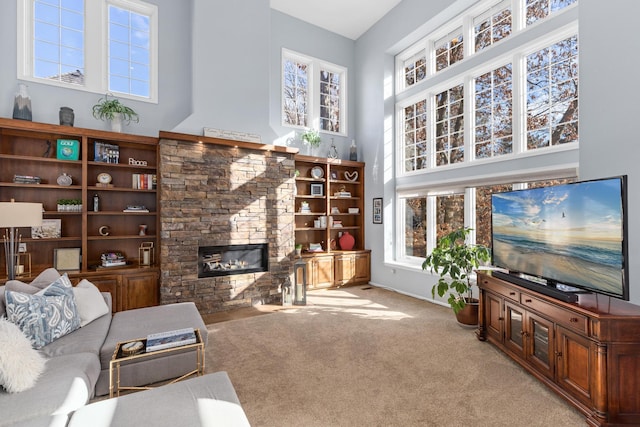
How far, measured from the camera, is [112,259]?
4078 mm

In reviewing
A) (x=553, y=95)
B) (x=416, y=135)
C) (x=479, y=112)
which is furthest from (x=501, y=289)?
(x=416, y=135)

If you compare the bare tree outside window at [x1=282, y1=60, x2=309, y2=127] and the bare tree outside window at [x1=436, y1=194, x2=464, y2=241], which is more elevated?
the bare tree outside window at [x1=282, y1=60, x2=309, y2=127]

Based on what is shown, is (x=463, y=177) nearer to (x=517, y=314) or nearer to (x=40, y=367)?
Result: (x=517, y=314)

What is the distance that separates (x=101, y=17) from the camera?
426cm

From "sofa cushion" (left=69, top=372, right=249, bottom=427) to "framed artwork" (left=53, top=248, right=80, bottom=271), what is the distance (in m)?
3.05

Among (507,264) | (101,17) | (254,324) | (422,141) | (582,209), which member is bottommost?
(254,324)

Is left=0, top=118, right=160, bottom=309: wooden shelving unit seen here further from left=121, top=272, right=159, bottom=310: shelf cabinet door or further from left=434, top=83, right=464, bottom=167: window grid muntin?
left=434, top=83, right=464, bottom=167: window grid muntin

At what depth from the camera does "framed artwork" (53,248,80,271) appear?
149 inches

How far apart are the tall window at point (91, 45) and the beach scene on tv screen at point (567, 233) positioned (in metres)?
5.06

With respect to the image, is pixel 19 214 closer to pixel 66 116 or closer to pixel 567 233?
pixel 66 116

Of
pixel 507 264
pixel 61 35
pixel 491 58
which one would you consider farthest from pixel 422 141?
pixel 61 35

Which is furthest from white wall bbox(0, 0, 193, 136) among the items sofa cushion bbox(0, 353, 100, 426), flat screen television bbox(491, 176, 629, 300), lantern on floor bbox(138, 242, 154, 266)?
flat screen television bbox(491, 176, 629, 300)

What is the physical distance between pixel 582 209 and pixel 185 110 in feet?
16.6

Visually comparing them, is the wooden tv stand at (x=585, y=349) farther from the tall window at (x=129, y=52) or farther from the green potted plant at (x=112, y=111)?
the tall window at (x=129, y=52)
